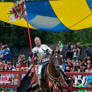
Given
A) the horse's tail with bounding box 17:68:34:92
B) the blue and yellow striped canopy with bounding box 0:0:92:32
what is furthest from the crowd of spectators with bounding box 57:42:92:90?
the horse's tail with bounding box 17:68:34:92

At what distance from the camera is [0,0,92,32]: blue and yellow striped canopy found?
796 centimetres

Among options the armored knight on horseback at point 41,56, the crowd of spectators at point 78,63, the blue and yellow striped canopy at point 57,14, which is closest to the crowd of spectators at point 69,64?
the crowd of spectators at point 78,63

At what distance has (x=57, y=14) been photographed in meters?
8.63

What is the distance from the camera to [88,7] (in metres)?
7.82

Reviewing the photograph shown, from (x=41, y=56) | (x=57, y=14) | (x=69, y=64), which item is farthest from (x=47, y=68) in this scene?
(x=69, y=64)

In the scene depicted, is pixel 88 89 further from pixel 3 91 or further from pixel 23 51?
pixel 23 51

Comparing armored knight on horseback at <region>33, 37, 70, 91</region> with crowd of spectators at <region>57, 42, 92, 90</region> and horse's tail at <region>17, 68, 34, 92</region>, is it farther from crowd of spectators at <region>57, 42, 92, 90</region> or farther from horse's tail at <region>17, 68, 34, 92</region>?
crowd of spectators at <region>57, 42, 92, 90</region>

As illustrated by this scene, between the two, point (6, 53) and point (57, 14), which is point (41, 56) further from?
point (6, 53)

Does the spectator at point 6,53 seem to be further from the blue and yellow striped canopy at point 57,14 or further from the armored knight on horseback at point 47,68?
the armored knight on horseback at point 47,68

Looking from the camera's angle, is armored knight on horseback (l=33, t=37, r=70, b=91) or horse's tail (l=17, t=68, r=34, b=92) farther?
horse's tail (l=17, t=68, r=34, b=92)

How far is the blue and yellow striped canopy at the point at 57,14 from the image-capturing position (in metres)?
7.96

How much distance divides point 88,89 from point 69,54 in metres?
4.71

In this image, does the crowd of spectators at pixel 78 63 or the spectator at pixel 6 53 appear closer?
the crowd of spectators at pixel 78 63

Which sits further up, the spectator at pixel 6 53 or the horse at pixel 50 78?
the spectator at pixel 6 53
